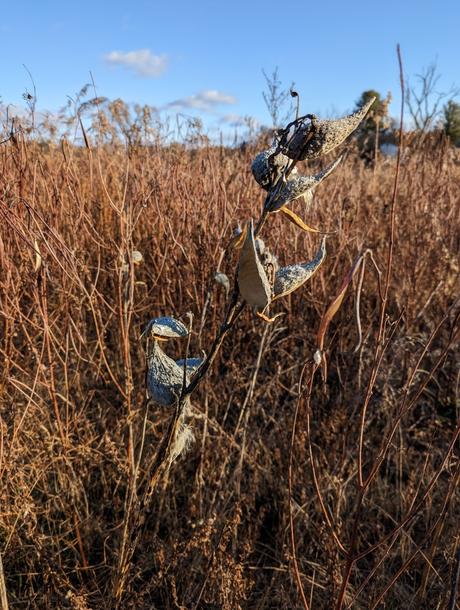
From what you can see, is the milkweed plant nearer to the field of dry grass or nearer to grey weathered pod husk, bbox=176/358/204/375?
grey weathered pod husk, bbox=176/358/204/375

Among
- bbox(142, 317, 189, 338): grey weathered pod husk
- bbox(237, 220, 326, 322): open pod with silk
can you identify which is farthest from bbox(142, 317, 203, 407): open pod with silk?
bbox(237, 220, 326, 322): open pod with silk

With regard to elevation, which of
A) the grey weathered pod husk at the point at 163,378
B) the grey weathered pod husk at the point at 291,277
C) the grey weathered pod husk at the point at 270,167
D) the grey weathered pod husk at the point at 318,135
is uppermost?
the grey weathered pod husk at the point at 318,135

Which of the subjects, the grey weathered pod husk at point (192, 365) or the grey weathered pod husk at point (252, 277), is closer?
the grey weathered pod husk at point (252, 277)

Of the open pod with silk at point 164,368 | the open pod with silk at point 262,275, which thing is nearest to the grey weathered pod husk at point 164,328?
the open pod with silk at point 164,368

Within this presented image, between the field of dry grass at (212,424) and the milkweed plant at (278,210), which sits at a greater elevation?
the milkweed plant at (278,210)

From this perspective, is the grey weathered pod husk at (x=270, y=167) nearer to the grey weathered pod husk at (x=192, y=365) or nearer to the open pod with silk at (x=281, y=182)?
the open pod with silk at (x=281, y=182)

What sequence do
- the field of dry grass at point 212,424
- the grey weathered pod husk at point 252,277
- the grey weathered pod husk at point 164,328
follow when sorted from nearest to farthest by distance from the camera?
the grey weathered pod husk at point 252,277 < the grey weathered pod husk at point 164,328 < the field of dry grass at point 212,424

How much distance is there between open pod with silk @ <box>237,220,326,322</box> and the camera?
550 mm

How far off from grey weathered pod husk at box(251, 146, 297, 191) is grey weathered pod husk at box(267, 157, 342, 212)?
2 centimetres

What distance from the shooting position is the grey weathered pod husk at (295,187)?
1.86 ft

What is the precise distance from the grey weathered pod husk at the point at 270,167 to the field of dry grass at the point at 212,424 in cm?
30

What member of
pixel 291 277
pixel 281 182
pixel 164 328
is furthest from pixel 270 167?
pixel 164 328

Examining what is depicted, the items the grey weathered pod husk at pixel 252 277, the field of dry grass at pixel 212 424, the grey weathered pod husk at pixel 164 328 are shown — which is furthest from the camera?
the field of dry grass at pixel 212 424

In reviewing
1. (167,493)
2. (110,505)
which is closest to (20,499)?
(110,505)
